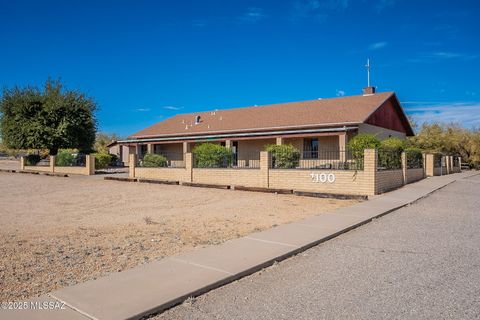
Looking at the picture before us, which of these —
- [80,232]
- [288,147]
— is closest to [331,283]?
[80,232]

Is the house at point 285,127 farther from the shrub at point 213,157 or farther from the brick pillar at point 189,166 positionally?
the shrub at point 213,157

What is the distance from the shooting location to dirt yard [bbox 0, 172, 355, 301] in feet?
16.6

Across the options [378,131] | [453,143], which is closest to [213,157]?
[378,131]

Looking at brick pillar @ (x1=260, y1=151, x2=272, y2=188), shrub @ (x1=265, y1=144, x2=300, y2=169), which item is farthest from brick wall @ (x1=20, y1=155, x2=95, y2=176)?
Result: shrub @ (x1=265, y1=144, x2=300, y2=169)

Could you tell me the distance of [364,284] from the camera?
467 centimetres

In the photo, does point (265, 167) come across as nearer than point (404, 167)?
Yes

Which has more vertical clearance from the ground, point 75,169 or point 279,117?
point 279,117

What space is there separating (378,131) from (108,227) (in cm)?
2470

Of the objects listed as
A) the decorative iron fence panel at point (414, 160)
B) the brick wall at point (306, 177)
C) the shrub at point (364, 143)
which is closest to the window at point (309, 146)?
the decorative iron fence panel at point (414, 160)

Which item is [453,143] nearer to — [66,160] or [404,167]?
[404,167]

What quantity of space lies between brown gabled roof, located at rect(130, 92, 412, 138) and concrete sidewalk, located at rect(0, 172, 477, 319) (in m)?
19.3

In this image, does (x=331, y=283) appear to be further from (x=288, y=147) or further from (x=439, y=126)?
(x=439, y=126)

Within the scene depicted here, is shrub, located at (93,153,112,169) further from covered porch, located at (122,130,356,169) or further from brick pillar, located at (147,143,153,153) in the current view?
brick pillar, located at (147,143,153,153)

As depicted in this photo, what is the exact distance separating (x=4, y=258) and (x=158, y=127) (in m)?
33.4
